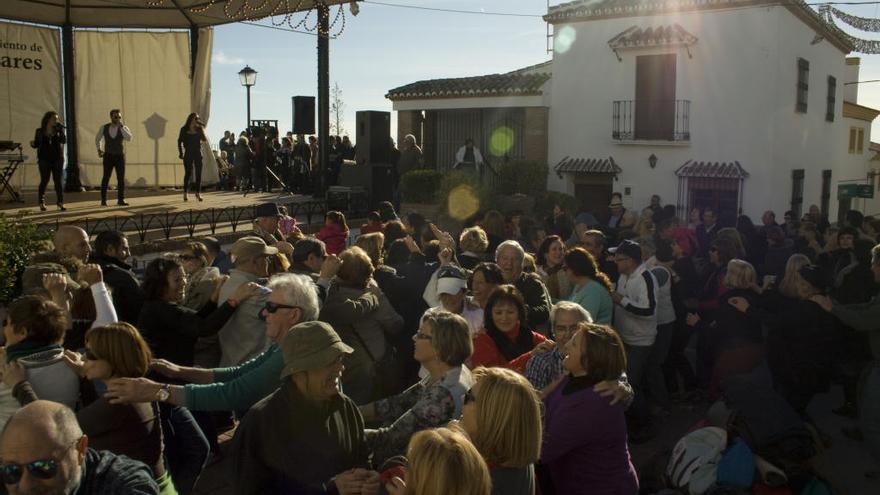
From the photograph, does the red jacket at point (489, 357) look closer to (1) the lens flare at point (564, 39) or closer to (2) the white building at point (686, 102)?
(2) the white building at point (686, 102)

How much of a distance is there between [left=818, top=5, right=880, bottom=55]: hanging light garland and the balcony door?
5.05m

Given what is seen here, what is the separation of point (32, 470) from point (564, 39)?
18.6 m

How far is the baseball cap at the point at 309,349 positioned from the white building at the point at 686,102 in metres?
16.1

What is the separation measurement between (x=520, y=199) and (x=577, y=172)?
2804 mm

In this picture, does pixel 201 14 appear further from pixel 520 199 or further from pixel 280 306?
pixel 280 306

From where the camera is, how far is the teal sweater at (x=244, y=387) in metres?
3.38

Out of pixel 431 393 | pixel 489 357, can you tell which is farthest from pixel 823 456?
pixel 431 393

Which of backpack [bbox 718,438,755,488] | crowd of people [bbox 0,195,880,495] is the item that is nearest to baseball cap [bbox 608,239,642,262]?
crowd of people [bbox 0,195,880,495]

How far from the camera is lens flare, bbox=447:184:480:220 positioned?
14750mm

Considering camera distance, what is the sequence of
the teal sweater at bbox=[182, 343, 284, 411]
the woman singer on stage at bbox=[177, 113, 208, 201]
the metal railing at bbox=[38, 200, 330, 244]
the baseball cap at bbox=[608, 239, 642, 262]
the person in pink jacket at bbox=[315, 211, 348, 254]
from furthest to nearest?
the woman singer on stage at bbox=[177, 113, 208, 201] → the metal railing at bbox=[38, 200, 330, 244] → the person in pink jacket at bbox=[315, 211, 348, 254] → the baseball cap at bbox=[608, 239, 642, 262] → the teal sweater at bbox=[182, 343, 284, 411]

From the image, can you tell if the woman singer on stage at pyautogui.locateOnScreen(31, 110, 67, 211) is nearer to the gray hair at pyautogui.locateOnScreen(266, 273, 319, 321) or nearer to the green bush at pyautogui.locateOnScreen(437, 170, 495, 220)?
the green bush at pyautogui.locateOnScreen(437, 170, 495, 220)

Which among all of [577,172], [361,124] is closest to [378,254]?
[361,124]

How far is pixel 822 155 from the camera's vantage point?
21.6 m

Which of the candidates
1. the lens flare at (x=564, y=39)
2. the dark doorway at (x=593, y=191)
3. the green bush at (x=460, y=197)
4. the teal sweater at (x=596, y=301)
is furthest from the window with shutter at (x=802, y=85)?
the teal sweater at (x=596, y=301)
